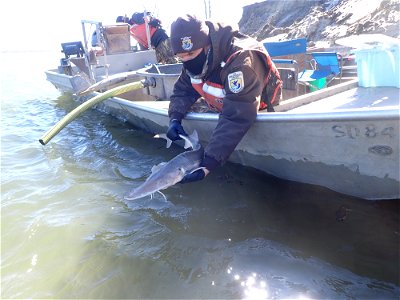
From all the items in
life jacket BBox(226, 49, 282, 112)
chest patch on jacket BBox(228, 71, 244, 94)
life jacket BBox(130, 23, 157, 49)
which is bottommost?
life jacket BBox(226, 49, 282, 112)

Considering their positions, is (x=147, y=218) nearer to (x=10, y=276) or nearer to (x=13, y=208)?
(x=10, y=276)

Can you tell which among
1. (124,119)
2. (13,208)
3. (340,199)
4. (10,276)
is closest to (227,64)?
(340,199)

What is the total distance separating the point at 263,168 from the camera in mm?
4227

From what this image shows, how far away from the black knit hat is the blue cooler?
1751mm

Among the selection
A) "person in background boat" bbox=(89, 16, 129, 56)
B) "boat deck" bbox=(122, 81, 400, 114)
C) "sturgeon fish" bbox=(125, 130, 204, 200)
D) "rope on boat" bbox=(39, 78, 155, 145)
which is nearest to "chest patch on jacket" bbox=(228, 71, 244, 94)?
"boat deck" bbox=(122, 81, 400, 114)

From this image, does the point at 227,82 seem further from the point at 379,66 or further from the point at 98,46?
the point at 98,46

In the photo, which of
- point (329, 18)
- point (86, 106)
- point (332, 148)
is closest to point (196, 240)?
point (332, 148)

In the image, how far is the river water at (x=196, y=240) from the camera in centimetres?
287

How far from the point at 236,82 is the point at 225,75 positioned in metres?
0.23

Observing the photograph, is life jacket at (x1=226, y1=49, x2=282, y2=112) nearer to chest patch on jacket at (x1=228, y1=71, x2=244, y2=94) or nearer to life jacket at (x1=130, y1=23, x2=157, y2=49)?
chest patch on jacket at (x1=228, y1=71, x2=244, y2=94)

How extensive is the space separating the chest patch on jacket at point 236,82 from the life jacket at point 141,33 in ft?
25.8

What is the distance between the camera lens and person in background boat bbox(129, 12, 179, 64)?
10.5 m

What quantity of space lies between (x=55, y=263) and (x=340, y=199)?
301 cm

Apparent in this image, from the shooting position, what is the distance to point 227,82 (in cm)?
350
